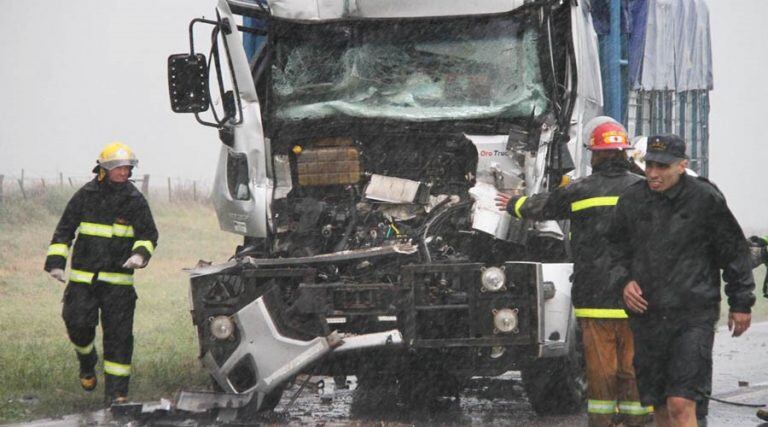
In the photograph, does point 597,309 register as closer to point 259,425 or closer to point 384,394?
point 259,425

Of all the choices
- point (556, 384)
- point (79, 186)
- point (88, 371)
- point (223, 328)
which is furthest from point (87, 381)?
point (79, 186)

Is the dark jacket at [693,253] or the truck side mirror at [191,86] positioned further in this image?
the truck side mirror at [191,86]

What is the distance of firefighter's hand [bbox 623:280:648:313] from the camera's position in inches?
241

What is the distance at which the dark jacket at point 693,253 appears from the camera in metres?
5.98

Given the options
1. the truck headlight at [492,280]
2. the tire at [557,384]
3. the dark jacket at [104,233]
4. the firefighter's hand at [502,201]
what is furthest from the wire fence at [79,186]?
the truck headlight at [492,280]

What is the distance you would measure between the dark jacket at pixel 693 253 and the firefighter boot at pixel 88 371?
14.6 feet

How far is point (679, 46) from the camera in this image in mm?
12469

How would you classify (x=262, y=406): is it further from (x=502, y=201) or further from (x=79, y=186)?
(x=79, y=186)

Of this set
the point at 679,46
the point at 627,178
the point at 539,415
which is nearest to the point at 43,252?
the point at 679,46

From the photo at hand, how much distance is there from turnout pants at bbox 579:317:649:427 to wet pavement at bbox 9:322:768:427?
3.42ft

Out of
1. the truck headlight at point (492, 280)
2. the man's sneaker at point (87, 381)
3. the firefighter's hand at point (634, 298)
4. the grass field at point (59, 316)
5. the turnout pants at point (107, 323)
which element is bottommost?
the grass field at point (59, 316)

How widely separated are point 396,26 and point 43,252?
12.9m

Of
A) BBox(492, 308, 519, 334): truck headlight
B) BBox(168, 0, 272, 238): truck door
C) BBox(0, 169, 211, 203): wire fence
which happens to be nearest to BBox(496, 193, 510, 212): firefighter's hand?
BBox(492, 308, 519, 334): truck headlight

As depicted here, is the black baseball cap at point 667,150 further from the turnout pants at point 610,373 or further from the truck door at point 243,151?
the truck door at point 243,151
